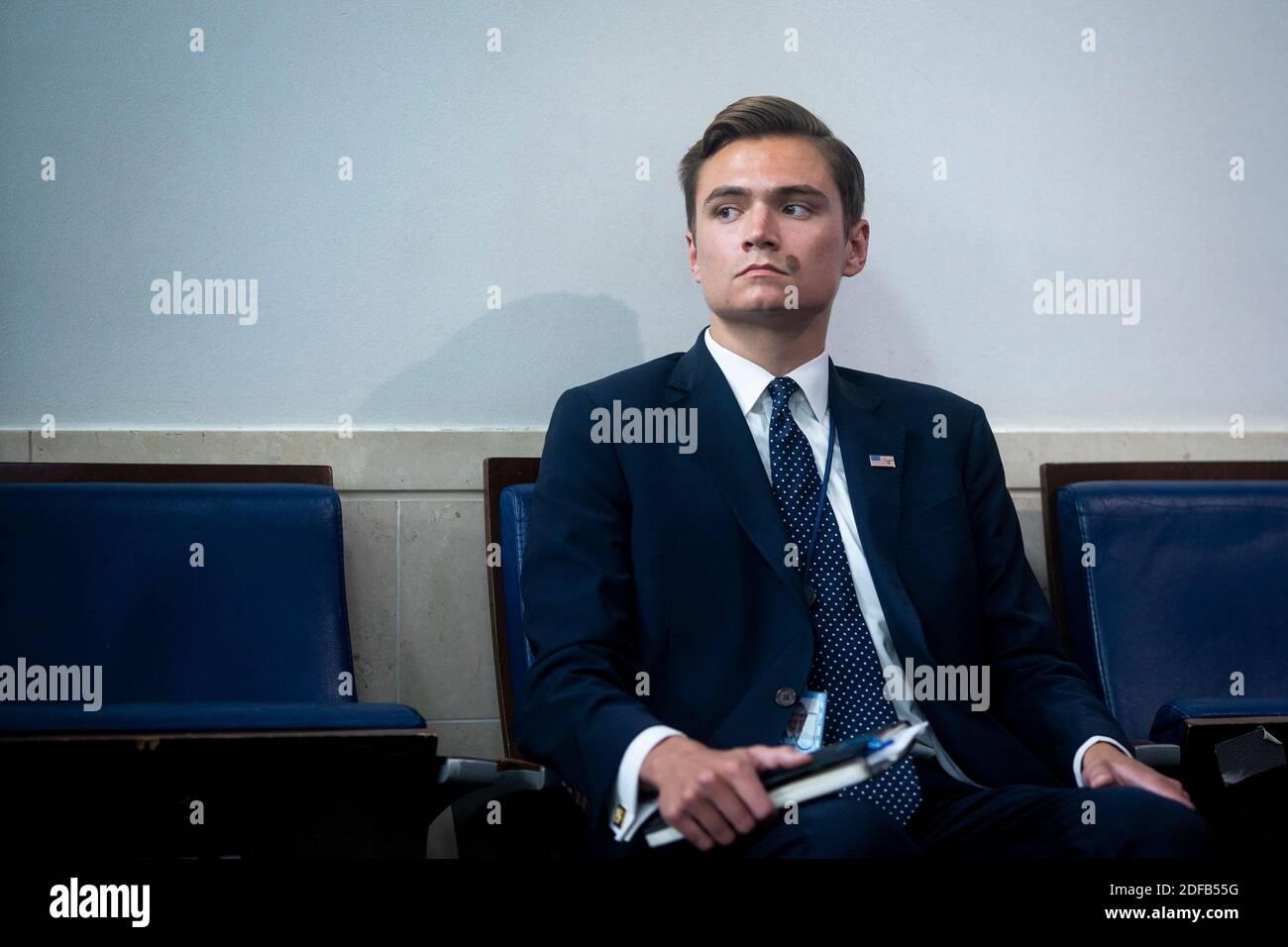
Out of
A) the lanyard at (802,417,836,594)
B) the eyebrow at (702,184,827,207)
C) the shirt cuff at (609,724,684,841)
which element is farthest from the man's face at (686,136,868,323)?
the shirt cuff at (609,724,684,841)

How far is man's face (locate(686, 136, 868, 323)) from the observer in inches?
75.1

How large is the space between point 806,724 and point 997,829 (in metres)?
0.29

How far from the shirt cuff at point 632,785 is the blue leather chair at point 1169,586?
1.19 meters

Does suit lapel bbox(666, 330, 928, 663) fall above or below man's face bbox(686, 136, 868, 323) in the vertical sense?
below

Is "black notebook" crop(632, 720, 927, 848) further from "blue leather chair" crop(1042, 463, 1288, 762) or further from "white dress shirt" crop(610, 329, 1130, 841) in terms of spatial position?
"blue leather chair" crop(1042, 463, 1288, 762)

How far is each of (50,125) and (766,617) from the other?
1.81 metres

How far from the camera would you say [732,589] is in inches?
68.0

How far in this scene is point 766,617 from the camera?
1.72 metres

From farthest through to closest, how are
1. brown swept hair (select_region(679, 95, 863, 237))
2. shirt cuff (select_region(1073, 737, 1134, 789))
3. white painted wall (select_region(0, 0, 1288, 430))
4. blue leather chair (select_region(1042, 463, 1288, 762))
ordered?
white painted wall (select_region(0, 0, 1288, 430))
blue leather chair (select_region(1042, 463, 1288, 762))
brown swept hair (select_region(679, 95, 863, 237))
shirt cuff (select_region(1073, 737, 1134, 789))

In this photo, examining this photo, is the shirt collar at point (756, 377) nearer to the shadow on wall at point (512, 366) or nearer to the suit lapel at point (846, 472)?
the suit lapel at point (846, 472)

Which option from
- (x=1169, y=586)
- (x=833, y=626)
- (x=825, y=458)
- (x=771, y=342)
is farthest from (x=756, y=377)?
(x=1169, y=586)

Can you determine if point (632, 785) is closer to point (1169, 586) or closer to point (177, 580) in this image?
point (177, 580)
